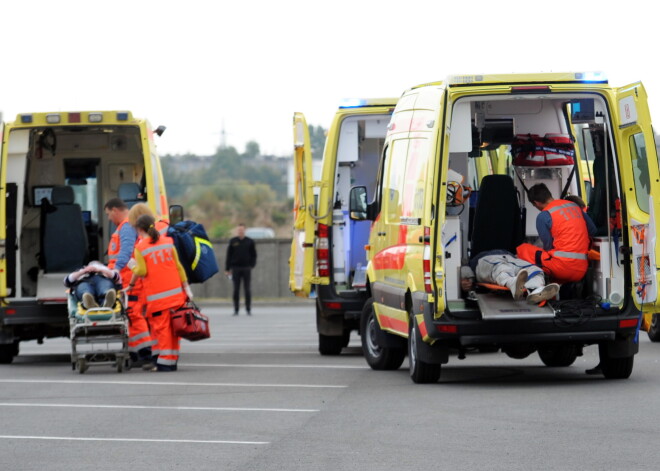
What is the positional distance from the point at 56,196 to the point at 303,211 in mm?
3077

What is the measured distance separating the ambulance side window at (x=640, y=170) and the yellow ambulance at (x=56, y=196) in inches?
240

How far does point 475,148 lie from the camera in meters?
14.6

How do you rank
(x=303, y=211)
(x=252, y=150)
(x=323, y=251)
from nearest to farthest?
1. (x=323, y=251)
2. (x=303, y=211)
3. (x=252, y=150)

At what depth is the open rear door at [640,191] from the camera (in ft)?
38.8

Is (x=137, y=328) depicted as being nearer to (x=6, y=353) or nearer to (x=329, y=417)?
(x=6, y=353)

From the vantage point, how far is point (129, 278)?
15633 mm

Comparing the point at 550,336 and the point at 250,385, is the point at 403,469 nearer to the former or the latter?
the point at 550,336

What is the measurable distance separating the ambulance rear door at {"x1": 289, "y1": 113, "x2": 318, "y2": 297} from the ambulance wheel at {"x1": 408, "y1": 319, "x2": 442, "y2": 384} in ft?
12.4

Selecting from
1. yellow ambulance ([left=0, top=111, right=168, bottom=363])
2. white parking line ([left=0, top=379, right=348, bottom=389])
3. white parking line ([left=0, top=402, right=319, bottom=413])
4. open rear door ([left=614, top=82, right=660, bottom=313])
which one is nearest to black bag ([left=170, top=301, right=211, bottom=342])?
white parking line ([left=0, top=379, right=348, bottom=389])

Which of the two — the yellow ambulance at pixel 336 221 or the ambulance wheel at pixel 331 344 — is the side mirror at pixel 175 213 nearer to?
the yellow ambulance at pixel 336 221

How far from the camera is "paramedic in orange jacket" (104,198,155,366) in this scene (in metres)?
15.4

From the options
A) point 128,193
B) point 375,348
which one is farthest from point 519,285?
point 128,193

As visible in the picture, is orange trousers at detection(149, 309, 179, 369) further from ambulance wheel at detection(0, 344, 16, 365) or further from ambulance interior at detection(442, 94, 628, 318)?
ambulance interior at detection(442, 94, 628, 318)

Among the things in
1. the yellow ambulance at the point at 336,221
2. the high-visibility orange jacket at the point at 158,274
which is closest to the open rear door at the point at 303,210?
the yellow ambulance at the point at 336,221
